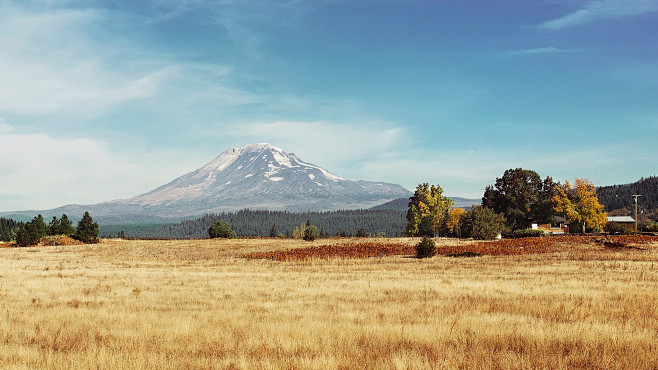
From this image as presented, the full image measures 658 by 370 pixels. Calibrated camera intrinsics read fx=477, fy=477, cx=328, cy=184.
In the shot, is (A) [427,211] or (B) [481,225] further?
(A) [427,211]

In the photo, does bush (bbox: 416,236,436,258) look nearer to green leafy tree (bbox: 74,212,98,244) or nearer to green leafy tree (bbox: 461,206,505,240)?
green leafy tree (bbox: 461,206,505,240)

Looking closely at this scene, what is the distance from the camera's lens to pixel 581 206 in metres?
89.1

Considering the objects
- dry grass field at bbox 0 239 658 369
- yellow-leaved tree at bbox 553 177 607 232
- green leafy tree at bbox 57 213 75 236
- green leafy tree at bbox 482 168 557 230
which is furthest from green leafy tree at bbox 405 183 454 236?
dry grass field at bbox 0 239 658 369

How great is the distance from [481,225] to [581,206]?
82.9 feet

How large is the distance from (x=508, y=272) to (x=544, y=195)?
262 ft

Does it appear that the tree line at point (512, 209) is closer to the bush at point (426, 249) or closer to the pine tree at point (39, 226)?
the bush at point (426, 249)

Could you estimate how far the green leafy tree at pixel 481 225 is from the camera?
7625 centimetres

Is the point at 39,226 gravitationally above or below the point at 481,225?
above

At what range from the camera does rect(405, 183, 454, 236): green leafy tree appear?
10225cm

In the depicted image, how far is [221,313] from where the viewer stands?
13875 mm

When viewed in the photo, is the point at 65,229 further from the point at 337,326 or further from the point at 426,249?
the point at 337,326

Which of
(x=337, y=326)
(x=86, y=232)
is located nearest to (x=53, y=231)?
(x=86, y=232)

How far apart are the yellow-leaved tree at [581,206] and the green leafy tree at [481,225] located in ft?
49.1

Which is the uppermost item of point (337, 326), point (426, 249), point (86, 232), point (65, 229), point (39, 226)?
point (39, 226)
